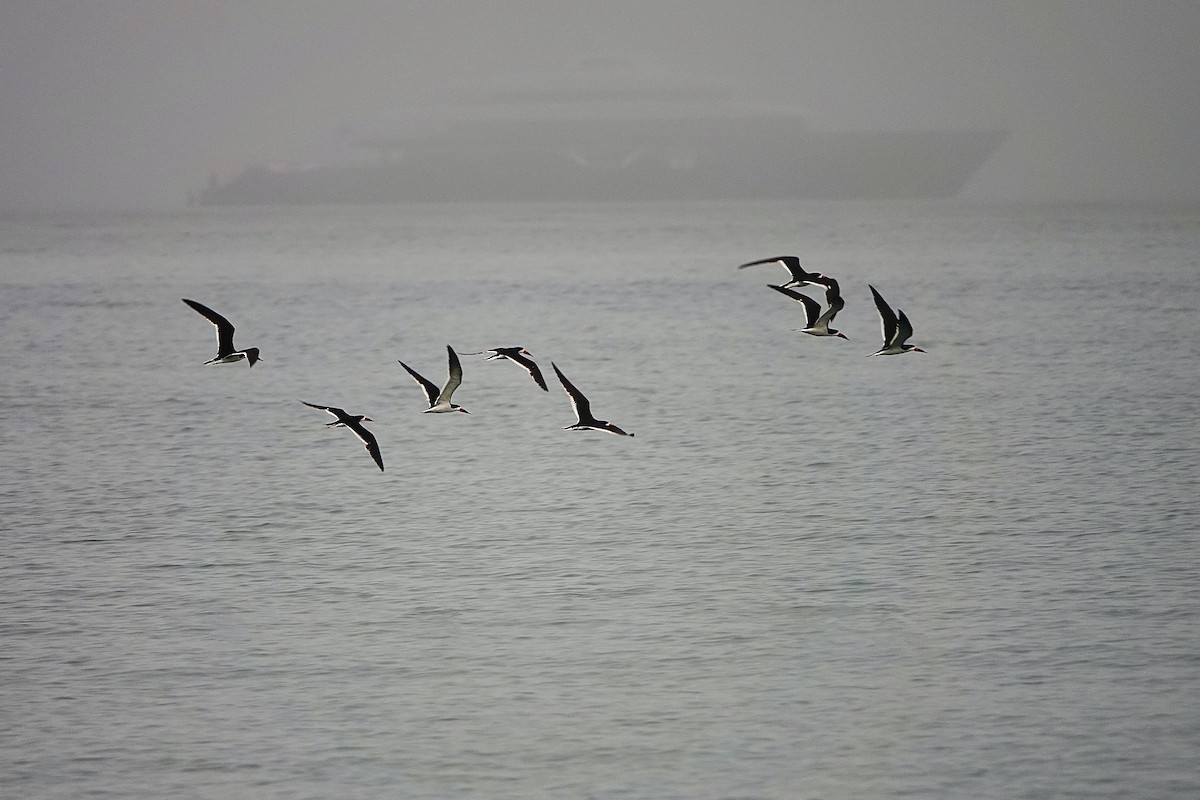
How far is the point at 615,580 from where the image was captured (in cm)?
2062

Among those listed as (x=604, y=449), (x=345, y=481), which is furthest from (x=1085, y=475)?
(x=345, y=481)

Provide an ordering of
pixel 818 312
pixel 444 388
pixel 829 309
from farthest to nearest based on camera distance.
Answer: pixel 818 312 < pixel 829 309 < pixel 444 388

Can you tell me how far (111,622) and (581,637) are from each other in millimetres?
5453

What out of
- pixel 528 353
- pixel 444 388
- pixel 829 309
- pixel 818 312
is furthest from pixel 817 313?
pixel 444 388

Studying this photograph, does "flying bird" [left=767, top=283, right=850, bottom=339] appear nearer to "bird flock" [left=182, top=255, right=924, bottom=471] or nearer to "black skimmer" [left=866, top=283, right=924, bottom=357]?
"bird flock" [left=182, top=255, right=924, bottom=471]

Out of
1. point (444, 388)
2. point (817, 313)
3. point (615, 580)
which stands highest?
point (817, 313)

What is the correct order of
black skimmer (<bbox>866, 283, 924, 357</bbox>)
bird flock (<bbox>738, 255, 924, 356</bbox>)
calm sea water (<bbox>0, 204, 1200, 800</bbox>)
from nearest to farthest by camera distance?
calm sea water (<bbox>0, 204, 1200, 800</bbox>), black skimmer (<bbox>866, 283, 924, 357</bbox>), bird flock (<bbox>738, 255, 924, 356</bbox>)

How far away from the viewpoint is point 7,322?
209 ft

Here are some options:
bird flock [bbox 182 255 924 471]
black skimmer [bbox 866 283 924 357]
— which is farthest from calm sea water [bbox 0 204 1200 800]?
black skimmer [bbox 866 283 924 357]

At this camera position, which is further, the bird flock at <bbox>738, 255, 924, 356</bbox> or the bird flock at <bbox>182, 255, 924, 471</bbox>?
the bird flock at <bbox>738, 255, 924, 356</bbox>

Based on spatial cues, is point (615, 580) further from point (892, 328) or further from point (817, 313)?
point (892, 328)

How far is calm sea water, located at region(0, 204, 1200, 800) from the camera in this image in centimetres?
1531

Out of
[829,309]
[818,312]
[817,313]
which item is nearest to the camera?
[829,309]

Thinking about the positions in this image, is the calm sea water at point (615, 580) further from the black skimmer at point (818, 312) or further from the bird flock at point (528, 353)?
the black skimmer at point (818, 312)
